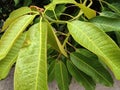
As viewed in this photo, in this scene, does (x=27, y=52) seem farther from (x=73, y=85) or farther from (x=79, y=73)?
(x=73, y=85)

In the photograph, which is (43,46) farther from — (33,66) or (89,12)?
(89,12)

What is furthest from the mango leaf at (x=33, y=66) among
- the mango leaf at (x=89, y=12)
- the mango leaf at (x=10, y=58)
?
the mango leaf at (x=89, y=12)

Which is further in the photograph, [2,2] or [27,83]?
[2,2]

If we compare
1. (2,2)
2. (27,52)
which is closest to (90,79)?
(27,52)

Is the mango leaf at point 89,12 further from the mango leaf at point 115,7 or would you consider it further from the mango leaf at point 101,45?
the mango leaf at point 115,7

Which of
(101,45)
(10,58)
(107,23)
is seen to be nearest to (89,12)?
(107,23)

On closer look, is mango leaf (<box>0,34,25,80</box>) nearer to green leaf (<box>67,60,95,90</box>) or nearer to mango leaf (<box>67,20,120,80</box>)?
mango leaf (<box>67,20,120,80</box>)

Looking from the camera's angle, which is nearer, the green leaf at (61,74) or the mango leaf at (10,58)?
the mango leaf at (10,58)
